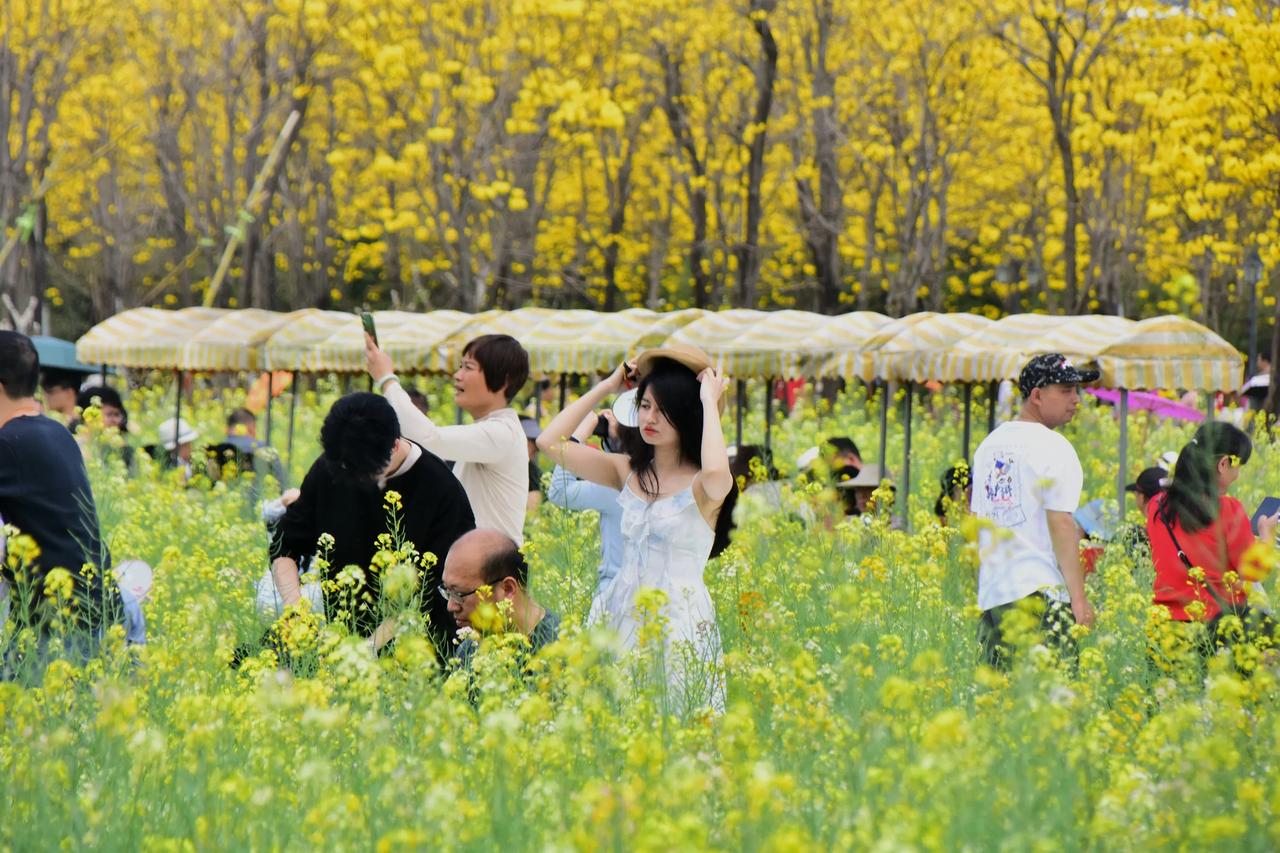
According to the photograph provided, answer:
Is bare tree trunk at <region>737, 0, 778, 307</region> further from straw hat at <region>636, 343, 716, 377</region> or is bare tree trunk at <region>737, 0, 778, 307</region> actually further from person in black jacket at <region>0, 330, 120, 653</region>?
person in black jacket at <region>0, 330, 120, 653</region>

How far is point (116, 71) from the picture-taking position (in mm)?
29594

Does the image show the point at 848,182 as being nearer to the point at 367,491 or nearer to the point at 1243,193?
the point at 1243,193

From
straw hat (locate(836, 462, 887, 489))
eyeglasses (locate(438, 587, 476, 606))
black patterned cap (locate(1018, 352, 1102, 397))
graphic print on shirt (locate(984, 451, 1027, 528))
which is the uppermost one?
black patterned cap (locate(1018, 352, 1102, 397))

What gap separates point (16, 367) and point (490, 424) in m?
1.60

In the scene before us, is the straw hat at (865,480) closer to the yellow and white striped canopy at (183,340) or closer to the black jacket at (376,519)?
the black jacket at (376,519)

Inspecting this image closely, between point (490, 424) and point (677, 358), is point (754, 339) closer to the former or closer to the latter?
point (490, 424)

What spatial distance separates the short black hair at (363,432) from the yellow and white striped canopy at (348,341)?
34.7ft

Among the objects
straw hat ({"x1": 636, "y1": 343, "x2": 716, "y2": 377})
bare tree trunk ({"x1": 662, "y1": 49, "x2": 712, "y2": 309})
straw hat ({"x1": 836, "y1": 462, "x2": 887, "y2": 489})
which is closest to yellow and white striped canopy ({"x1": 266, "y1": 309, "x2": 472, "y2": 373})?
straw hat ({"x1": 836, "y1": 462, "x2": 887, "y2": 489})

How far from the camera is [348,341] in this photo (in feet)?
53.4

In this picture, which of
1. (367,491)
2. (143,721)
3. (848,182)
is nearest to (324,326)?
(367,491)

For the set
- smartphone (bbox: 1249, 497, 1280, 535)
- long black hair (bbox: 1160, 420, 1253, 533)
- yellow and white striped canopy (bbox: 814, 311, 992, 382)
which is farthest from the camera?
yellow and white striped canopy (bbox: 814, 311, 992, 382)

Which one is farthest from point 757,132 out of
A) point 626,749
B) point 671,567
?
point 626,749

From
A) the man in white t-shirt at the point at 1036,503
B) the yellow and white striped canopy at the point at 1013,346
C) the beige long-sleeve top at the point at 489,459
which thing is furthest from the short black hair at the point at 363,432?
the yellow and white striped canopy at the point at 1013,346

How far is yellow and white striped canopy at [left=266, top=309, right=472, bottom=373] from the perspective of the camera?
1622cm
